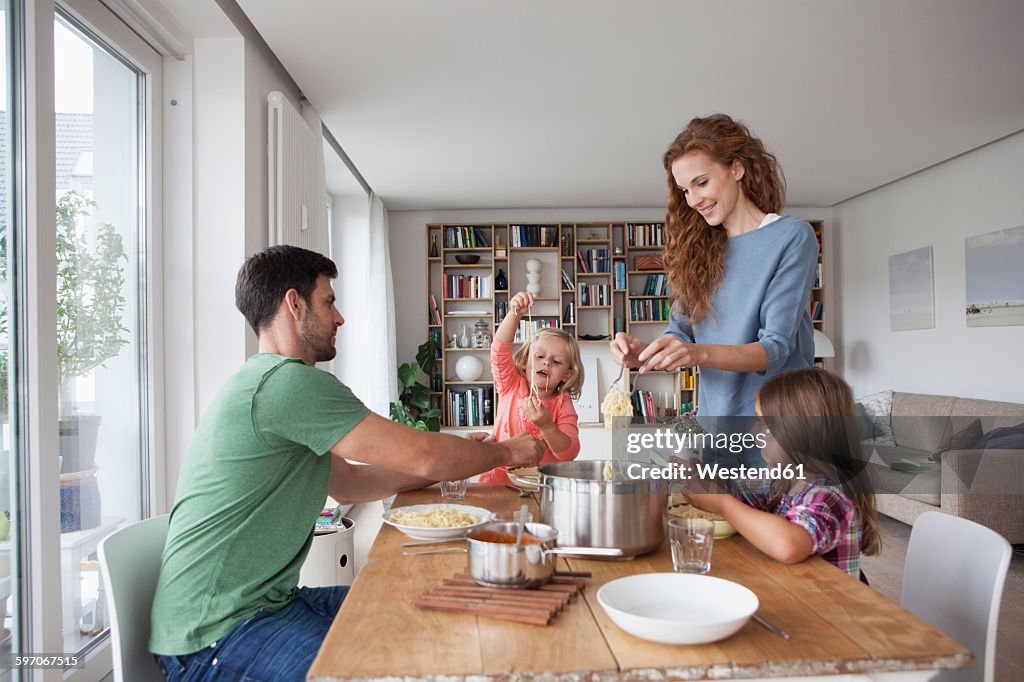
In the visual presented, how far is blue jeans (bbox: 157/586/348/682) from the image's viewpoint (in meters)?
1.41

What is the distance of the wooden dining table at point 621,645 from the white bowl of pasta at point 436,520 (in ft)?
0.97

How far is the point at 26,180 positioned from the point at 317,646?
1.52m

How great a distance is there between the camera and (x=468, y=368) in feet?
23.8

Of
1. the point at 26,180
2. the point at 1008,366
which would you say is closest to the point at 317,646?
the point at 26,180

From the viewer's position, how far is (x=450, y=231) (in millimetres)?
7473

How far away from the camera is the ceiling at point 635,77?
3217mm

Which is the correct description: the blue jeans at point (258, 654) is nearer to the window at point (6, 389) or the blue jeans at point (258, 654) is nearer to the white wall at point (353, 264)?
the window at point (6, 389)

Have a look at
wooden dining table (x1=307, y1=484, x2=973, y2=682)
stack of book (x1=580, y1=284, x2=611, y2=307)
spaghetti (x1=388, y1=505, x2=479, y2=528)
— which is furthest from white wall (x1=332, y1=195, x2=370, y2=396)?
wooden dining table (x1=307, y1=484, x2=973, y2=682)

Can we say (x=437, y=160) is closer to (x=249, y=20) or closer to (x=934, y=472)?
(x=249, y=20)

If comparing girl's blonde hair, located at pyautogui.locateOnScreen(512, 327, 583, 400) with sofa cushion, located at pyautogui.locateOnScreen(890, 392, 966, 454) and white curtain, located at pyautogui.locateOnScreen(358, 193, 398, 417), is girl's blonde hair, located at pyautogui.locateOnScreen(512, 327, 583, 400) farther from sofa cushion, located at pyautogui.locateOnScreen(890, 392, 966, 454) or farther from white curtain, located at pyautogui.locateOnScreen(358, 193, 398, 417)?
sofa cushion, located at pyautogui.locateOnScreen(890, 392, 966, 454)

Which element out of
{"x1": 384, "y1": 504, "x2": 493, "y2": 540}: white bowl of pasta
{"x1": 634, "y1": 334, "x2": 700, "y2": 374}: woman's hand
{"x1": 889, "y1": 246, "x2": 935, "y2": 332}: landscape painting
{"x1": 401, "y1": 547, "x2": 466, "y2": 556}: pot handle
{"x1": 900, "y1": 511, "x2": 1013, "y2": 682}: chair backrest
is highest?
{"x1": 889, "y1": 246, "x2": 935, "y2": 332}: landscape painting

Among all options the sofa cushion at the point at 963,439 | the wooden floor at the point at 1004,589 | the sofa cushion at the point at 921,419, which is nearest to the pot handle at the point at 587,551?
the wooden floor at the point at 1004,589

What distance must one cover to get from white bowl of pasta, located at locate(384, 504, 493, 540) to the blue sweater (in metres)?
0.68

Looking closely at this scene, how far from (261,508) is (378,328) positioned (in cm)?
484
